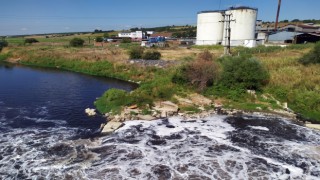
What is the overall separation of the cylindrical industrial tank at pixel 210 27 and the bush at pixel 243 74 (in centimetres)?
3909

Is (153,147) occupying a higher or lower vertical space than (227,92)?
lower

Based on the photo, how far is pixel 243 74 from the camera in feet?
77.6

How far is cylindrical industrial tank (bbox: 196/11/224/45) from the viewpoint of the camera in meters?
61.4

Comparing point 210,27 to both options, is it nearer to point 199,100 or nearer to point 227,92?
point 227,92

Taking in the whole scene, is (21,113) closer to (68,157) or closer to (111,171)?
(68,157)

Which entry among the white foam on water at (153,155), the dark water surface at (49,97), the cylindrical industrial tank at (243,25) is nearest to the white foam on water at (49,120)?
the dark water surface at (49,97)

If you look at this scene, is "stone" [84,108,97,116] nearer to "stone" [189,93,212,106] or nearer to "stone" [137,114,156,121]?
"stone" [137,114,156,121]

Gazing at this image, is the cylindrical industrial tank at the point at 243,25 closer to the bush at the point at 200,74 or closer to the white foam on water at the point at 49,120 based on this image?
the bush at the point at 200,74

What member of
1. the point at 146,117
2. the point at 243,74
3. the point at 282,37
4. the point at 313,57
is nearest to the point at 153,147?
the point at 146,117

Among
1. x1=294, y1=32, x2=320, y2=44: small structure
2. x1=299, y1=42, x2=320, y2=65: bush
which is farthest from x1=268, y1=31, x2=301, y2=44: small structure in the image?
x1=299, y1=42, x2=320, y2=65: bush

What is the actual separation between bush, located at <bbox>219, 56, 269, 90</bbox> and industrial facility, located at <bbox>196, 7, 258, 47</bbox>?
3277 centimetres

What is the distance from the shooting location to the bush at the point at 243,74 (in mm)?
23641

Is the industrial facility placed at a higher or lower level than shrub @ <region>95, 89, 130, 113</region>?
higher

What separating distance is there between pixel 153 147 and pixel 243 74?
1202cm
